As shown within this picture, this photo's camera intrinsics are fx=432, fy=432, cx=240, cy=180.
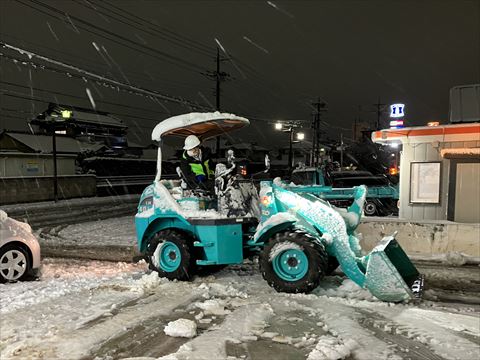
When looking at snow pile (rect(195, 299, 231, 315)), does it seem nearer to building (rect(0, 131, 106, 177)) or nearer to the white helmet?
the white helmet

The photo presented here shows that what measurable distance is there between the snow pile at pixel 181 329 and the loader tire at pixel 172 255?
196 centimetres

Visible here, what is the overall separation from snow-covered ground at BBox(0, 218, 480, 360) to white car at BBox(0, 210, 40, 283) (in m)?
0.32

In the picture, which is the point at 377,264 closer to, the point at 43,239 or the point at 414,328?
the point at 414,328

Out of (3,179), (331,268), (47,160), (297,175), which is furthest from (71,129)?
(331,268)

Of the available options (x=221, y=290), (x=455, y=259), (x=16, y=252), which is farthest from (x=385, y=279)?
(x=16, y=252)

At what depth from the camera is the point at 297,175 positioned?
59.6ft

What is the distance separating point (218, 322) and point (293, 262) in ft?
5.00

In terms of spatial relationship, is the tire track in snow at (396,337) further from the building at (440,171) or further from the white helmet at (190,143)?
the building at (440,171)

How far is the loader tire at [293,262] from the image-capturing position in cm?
594

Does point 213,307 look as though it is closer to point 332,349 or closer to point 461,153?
point 332,349

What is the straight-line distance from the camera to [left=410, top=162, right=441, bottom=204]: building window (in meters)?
11.9

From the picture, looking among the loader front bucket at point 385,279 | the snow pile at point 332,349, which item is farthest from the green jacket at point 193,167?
the snow pile at point 332,349

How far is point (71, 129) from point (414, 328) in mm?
42101

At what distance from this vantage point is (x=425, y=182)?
39.4ft
